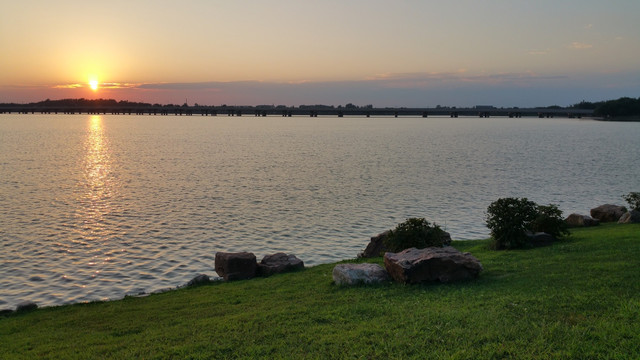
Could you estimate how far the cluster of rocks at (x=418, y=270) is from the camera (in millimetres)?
14117

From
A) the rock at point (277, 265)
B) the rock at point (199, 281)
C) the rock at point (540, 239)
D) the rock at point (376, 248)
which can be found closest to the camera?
the rock at point (199, 281)

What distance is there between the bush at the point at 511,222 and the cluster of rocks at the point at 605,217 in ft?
21.0

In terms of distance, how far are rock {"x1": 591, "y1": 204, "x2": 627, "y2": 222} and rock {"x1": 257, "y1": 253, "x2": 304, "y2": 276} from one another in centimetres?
1646

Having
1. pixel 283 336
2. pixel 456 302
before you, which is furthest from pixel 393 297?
pixel 283 336

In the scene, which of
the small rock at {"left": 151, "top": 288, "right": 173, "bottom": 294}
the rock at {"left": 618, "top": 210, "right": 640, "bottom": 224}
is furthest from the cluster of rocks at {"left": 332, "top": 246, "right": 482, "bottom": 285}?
the rock at {"left": 618, "top": 210, "right": 640, "bottom": 224}

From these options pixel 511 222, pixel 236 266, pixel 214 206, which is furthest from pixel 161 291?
pixel 214 206

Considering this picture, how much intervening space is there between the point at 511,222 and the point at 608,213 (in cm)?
959

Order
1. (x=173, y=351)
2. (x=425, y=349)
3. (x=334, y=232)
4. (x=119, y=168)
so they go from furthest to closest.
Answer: (x=119, y=168), (x=334, y=232), (x=173, y=351), (x=425, y=349)

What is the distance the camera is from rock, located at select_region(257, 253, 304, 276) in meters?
18.1

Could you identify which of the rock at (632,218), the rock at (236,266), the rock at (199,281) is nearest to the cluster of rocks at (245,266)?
the rock at (236,266)

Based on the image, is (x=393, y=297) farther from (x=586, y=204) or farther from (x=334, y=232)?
(x=586, y=204)

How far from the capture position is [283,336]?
1052 centimetres

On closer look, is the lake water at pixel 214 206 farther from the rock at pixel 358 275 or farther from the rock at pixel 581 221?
the rock at pixel 358 275

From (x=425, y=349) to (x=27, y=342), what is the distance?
897 cm
